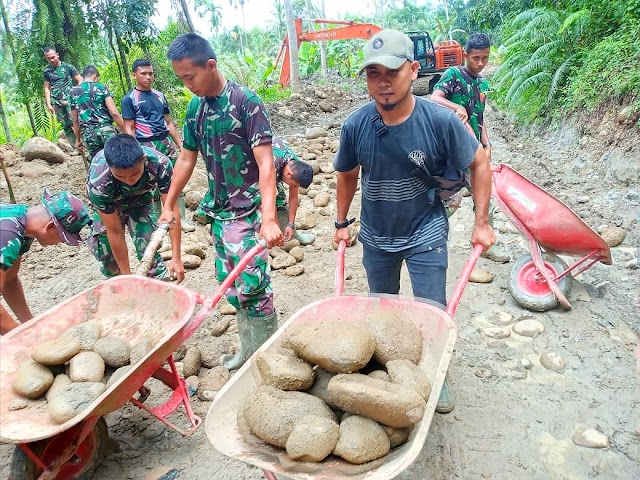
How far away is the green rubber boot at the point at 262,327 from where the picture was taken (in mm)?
3070

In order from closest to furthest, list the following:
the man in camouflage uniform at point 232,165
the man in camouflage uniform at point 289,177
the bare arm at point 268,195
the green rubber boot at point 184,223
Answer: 1. the bare arm at point 268,195
2. the man in camouflage uniform at point 232,165
3. the man in camouflage uniform at point 289,177
4. the green rubber boot at point 184,223

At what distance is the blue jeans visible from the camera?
8.08 ft

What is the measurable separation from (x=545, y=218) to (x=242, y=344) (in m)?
2.33

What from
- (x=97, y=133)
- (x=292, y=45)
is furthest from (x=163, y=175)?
(x=292, y=45)

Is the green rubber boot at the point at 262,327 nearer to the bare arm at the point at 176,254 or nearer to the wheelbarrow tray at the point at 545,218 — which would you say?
the bare arm at the point at 176,254

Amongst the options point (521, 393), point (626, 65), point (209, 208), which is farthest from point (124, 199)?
point (626, 65)

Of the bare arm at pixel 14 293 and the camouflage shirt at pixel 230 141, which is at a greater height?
the camouflage shirt at pixel 230 141

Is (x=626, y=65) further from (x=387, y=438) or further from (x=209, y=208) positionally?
(x=387, y=438)

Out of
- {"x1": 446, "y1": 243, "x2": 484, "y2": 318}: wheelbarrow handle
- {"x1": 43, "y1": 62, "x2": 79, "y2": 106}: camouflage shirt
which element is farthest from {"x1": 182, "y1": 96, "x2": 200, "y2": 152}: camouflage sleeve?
{"x1": 43, "y1": 62, "x2": 79, "y2": 106}: camouflage shirt

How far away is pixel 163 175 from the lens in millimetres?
3295

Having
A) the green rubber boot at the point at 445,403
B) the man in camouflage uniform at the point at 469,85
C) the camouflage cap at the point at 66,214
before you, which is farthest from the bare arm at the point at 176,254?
the man in camouflage uniform at the point at 469,85

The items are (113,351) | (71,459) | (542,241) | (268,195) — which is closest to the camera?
(113,351)

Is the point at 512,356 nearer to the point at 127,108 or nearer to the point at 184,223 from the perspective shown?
the point at 184,223

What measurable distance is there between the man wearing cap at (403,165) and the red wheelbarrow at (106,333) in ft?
2.24
